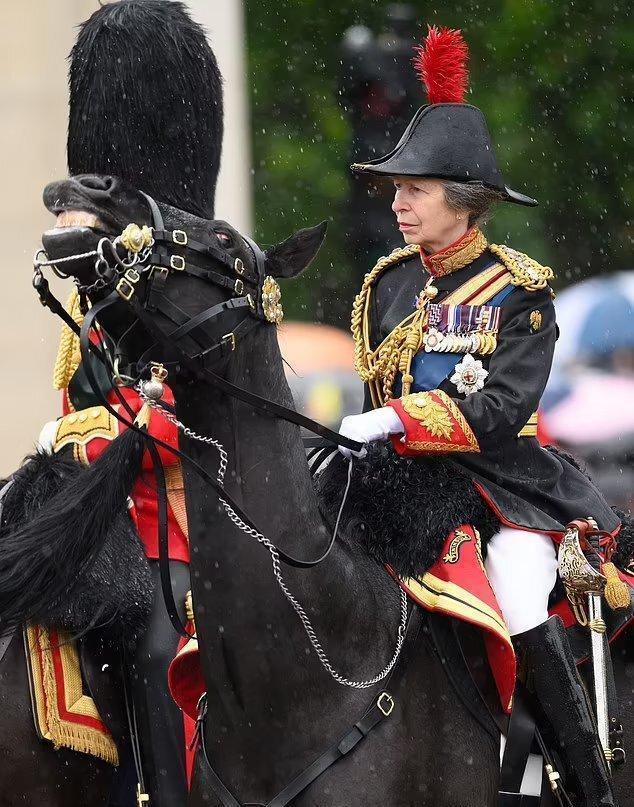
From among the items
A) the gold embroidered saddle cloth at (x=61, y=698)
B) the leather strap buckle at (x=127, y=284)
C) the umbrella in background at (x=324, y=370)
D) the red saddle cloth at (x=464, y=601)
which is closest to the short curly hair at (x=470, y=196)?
the red saddle cloth at (x=464, y=601)

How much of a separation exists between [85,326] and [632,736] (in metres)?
2.63

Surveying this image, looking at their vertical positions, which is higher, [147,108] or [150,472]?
[147,108]

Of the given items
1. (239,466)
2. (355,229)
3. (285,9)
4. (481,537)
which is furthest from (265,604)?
(285,9)

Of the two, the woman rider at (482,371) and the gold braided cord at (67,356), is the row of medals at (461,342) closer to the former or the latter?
the woman rider at (482,371)

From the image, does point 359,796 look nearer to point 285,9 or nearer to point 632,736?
point 632,736

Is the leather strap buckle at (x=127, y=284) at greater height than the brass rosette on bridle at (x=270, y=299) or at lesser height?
greater

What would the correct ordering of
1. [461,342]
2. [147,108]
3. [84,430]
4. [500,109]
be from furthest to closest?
[500,109], [84,430], [461,342], [147,108]

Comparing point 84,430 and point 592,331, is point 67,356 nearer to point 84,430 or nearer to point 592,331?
point 84,430

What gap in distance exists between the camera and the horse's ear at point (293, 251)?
4.65 metres

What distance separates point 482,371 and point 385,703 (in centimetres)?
114

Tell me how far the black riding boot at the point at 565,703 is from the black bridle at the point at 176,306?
0.98 meters

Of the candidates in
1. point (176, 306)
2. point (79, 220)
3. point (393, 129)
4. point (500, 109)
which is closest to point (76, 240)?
point (79, 220)

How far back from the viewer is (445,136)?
17.4 ft

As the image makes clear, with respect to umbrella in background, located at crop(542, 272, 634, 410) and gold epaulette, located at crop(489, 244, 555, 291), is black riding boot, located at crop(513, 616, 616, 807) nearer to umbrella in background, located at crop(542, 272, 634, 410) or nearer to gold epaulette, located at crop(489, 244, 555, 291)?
gold epaulette, located at crop(489, 244, 555, 291)
